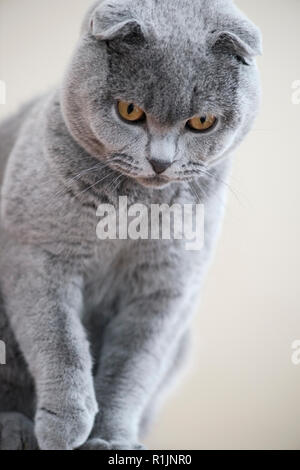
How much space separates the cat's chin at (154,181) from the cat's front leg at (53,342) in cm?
22

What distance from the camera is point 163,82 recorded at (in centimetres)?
96

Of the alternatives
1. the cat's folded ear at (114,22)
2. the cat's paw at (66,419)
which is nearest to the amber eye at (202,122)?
the cat's folded ear at (114,22)

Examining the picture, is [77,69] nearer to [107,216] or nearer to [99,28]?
[99,28]

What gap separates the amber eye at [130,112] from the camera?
991 mm

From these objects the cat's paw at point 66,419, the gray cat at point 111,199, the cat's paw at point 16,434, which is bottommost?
the cat's paw at point 16,434

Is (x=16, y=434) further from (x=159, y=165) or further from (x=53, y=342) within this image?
(x=159, y=165)

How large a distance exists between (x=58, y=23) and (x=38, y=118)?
1.39ft

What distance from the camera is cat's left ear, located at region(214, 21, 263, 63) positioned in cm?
98

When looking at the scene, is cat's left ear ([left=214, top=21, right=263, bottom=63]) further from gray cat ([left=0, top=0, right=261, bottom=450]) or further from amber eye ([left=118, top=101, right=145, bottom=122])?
amber eye ([left=118, top=101, right=145, bottom=122])

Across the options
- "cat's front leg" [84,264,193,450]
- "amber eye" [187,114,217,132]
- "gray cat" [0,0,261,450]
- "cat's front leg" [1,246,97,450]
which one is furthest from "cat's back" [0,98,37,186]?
"amber eye" [187,114,217,132]

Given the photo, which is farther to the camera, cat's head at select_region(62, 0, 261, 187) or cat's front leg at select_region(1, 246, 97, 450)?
cat's front leg at select_region(1, 246, 97, 450)

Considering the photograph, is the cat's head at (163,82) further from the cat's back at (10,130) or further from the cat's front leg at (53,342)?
the cat's back at (10,130)

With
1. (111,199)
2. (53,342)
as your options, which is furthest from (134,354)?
(111,199)
